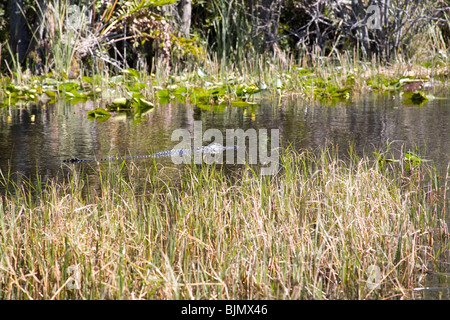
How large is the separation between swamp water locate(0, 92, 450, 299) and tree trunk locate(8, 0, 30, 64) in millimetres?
4351

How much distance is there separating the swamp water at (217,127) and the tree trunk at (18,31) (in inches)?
171

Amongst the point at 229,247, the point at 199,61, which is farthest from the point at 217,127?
the point at 199,61

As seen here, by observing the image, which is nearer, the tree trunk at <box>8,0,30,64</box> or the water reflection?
the water reflection

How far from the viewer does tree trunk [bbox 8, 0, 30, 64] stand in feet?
35.0

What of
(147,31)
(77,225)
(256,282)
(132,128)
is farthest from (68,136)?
(147,31)

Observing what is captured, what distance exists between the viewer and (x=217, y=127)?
509 cm

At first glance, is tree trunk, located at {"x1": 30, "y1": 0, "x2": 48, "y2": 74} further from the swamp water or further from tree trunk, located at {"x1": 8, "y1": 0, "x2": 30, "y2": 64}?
the swamp water

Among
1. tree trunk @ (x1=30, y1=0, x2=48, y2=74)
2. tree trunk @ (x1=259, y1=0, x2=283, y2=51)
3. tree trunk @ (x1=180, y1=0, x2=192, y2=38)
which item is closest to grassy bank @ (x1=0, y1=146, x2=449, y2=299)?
tree trunk @ (x1=30, y1=0, x2=48, y2=74)

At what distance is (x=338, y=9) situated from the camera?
10438 millimetres

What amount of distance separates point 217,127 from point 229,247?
2.94 m

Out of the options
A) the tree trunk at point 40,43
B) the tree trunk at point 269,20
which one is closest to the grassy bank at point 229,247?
the tree trunk at point 40,43

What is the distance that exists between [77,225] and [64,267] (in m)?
0.32

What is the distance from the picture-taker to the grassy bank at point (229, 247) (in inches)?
75.6

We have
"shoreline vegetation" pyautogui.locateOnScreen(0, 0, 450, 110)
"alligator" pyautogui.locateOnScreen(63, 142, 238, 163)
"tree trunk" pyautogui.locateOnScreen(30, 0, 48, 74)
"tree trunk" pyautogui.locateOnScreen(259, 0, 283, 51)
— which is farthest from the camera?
"tree trunk" pyautogui.locateOnScreen(259, 0, 283, 51)
